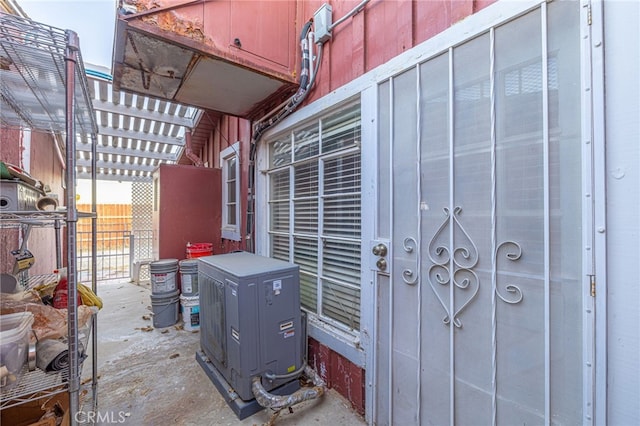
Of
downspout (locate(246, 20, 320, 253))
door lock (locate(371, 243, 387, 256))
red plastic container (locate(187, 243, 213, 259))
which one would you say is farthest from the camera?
red plastic container (locate(187, 243, 213, 259))

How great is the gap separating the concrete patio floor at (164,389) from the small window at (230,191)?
4.86ft

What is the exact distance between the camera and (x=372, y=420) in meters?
1.88

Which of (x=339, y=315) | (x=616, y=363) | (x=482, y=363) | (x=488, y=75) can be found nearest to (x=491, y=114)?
(x=488, y=75)

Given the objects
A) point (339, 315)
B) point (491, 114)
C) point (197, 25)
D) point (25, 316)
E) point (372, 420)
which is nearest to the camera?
point (25, 316)

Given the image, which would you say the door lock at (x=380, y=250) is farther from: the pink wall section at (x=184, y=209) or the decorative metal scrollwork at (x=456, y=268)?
the pink wall section at (x=184, y=209)

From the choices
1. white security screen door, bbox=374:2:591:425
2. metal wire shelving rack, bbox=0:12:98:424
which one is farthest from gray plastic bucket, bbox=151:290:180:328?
white security screen door, bbox=374:2:591:425

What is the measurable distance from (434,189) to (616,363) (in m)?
0.98

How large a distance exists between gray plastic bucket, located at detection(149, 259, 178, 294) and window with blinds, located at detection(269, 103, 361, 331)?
1746 millimetres

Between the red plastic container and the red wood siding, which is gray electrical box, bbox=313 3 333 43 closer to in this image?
the red wood siding

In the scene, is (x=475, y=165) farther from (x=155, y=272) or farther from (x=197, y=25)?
(x=155, y=272)

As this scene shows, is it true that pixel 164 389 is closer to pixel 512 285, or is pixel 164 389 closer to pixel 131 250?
pixel 512 285

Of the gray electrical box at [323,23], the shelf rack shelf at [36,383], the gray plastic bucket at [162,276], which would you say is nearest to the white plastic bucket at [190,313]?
the gray plastic bucket at [162,276]

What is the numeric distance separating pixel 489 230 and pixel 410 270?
0.51m

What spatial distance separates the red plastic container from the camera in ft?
13.3
